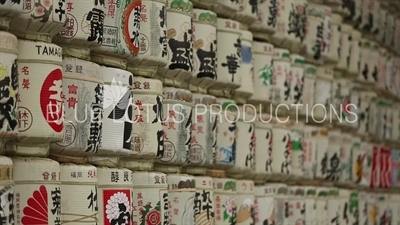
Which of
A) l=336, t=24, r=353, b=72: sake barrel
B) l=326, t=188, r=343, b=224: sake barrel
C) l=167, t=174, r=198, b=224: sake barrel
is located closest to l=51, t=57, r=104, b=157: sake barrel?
l=167, t=174, r=198, b=224: sake barrel

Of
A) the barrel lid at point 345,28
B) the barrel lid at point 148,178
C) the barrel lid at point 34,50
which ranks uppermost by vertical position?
the barrel lid at point 345,28

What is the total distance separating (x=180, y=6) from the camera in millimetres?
1984

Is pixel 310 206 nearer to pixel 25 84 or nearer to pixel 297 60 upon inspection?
pixel 297 60

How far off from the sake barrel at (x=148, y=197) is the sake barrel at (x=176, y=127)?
0.11 meters

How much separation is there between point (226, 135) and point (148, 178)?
47 centimetres

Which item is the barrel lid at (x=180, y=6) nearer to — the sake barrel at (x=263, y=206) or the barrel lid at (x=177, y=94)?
the barrel lid at (x=177, y=94)

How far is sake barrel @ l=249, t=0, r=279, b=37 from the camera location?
247 cm

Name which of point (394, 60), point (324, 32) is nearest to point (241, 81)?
point (324, 32)

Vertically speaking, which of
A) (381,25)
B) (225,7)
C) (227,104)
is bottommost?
(227,104)

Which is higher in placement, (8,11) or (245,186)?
(8,11)

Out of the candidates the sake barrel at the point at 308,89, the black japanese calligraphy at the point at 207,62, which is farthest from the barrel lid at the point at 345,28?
the black japanese calligraphy at the point at 207,62

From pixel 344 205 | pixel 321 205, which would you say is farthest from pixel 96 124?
pixel 344 205

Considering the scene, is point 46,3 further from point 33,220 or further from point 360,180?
point 360,180

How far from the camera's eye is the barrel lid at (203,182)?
6.73 ft
